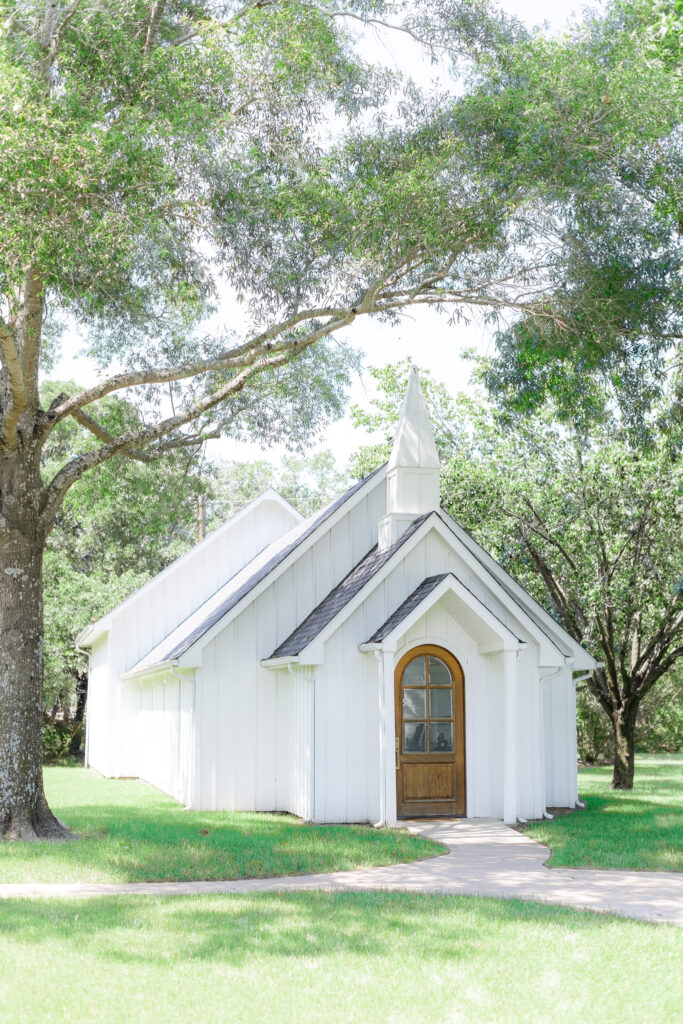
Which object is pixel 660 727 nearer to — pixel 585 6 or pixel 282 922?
pixel 585 6

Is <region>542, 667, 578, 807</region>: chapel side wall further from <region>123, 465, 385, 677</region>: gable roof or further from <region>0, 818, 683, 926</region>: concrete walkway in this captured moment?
<region>0, 818, 683, 926</region>: concrete walkway

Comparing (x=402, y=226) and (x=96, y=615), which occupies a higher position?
(x=402, y=226)

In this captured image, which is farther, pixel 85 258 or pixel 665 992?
pixel 85 258

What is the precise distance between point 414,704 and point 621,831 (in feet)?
11.4

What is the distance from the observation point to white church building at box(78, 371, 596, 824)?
14.7 metres

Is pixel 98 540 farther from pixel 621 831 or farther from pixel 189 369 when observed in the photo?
pixel 621 831

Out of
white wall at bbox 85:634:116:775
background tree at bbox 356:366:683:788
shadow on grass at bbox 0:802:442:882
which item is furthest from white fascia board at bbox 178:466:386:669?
white wall at bbox 85:634:116:775

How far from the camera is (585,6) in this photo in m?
12.7

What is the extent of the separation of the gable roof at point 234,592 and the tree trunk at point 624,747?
7832 millimetres

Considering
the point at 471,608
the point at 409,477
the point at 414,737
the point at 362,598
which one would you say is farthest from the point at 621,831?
the point at 409,477

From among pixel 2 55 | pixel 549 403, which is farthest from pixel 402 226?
pixel 549 403

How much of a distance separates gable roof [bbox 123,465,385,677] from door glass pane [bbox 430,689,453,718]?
334cm

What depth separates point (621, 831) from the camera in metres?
13.5

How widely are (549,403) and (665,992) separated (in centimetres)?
1685
